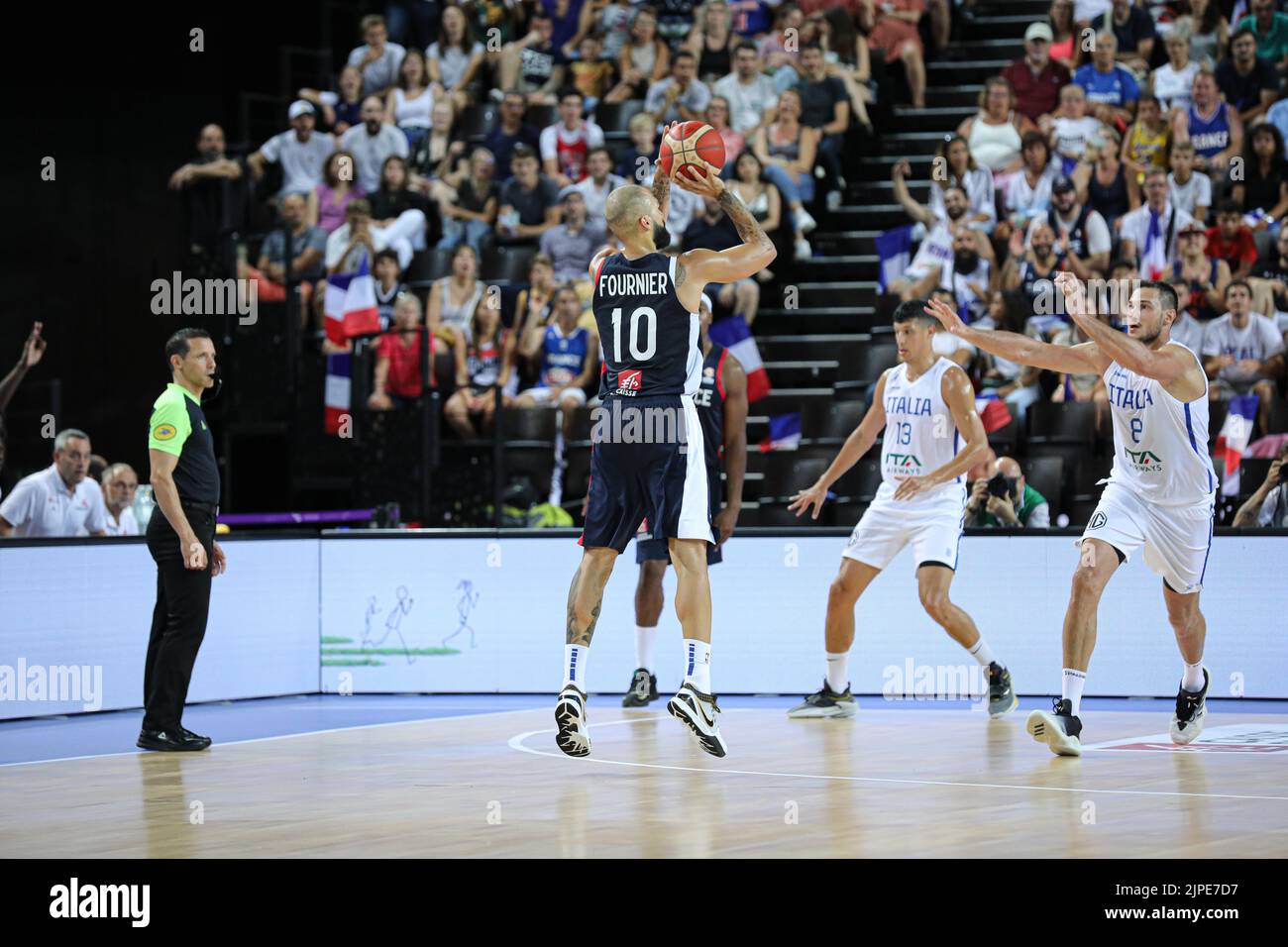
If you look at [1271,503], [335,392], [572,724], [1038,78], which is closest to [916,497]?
[1271,503]

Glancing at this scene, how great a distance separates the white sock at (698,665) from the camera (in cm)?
833

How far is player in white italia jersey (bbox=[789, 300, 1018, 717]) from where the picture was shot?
1028cm

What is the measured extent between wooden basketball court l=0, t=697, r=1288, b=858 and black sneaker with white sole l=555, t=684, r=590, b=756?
14 centimetres

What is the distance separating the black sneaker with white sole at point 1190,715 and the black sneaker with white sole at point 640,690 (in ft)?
10.8

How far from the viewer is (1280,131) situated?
49.4 feet

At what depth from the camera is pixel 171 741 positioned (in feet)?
31.1

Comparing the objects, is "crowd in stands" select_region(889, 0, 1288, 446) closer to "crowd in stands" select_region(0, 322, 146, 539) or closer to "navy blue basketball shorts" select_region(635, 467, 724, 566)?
"navy blue basketball shorts" select_region(635, 467, 724, 566)

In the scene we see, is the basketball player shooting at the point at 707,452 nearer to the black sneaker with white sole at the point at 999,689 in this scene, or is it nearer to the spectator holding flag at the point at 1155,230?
the black sneaker with white sole at the point at 999,689

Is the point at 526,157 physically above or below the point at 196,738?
above

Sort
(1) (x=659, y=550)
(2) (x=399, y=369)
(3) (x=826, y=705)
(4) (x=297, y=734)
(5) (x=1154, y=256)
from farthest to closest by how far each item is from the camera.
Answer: (2) (x=399, y=369) < (5) (x=1154, y=256) < (1) (x=659, y=550) < (3) (x=826, y=705) < (4) (x=297, y=734)

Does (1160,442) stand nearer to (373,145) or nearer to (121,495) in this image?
(121,495)

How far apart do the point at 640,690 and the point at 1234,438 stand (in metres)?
5.00
